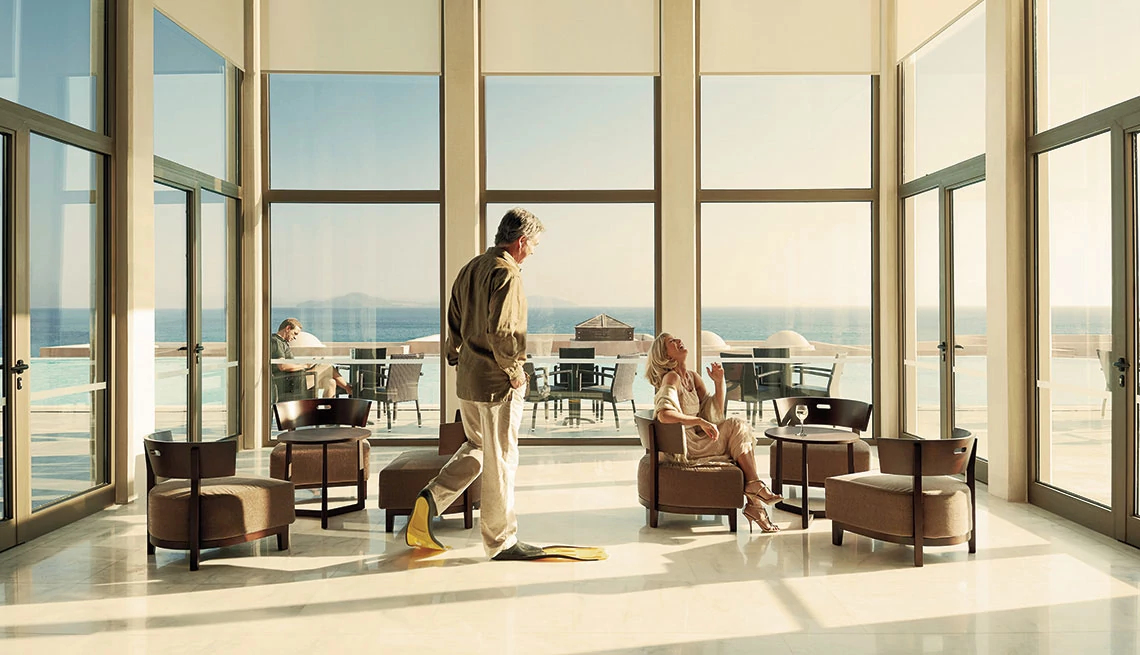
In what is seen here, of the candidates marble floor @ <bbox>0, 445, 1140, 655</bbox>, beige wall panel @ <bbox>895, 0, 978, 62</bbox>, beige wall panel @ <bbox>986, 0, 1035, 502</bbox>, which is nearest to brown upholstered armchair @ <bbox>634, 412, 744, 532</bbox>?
marble floor @ <bbox>0, 445, 1140, 655</bbox>

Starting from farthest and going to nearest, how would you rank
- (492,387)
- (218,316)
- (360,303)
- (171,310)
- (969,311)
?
(360,303) → (218,316) → (171,310) → (969,311) → (492,387)

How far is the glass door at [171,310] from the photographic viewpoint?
7.45m

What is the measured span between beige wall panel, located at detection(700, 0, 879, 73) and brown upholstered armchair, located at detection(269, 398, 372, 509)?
17.1 ft

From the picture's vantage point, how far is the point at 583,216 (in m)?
9.37

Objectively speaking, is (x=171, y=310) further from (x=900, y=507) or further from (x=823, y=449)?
(x=900, y=507)

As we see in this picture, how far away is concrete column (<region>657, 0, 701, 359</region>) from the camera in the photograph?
9.06 meters

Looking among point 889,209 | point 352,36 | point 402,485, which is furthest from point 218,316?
point 889,209

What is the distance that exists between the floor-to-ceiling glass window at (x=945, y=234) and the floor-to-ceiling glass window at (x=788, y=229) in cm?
53

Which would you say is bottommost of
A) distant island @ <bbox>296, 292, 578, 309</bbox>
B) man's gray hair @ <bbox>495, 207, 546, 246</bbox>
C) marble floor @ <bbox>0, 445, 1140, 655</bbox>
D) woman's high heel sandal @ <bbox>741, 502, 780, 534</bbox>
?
marble floor @ <bbox>0, 445, 1140, 655</bbox>

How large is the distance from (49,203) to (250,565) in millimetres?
2849

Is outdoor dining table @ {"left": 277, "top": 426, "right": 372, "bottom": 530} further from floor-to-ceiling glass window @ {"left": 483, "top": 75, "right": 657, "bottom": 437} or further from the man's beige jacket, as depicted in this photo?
floor-to-ceiling glass window @ {"left": 483, "top": 75, "right": 657, "bottom": 437}

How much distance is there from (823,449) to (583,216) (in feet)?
12.9

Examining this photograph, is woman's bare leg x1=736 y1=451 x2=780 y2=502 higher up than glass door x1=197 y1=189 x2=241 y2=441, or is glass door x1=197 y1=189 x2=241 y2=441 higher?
glass door x1=197 y1=189 x2=241 y2=441

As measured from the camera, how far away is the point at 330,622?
3959mm
